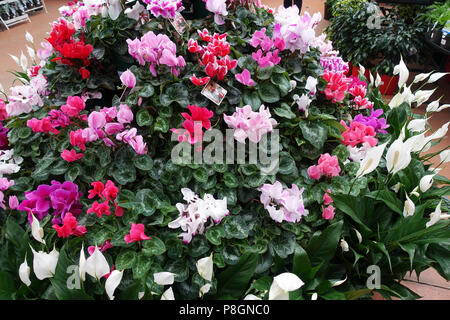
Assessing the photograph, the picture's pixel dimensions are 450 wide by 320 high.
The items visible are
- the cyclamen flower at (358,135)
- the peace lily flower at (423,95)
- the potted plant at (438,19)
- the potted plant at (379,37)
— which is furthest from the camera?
the potted plant at (379,37)

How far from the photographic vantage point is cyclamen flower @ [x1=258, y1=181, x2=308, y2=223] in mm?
1120

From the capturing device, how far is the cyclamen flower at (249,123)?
1135 millimetres

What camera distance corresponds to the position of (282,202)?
3.74ft

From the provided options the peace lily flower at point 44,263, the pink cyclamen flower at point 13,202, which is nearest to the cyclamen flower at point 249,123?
the peace lily flower at point 44,263

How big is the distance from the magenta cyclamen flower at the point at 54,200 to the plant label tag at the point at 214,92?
570 millimetres

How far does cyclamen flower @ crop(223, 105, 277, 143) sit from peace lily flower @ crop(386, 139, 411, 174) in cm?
39

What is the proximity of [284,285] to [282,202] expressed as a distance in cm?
42

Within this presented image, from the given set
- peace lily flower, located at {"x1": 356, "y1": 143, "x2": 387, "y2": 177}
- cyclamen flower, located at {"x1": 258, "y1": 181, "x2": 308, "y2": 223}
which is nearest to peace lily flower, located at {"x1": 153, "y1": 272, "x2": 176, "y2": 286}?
cyclamen flower, located at {"x1": 258, "y1": 181, "x2": 308, "y2": 223}

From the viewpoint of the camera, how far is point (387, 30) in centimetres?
378

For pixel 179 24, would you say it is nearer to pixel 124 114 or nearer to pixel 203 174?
pixel 124 114

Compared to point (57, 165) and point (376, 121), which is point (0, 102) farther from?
point (376, 121)

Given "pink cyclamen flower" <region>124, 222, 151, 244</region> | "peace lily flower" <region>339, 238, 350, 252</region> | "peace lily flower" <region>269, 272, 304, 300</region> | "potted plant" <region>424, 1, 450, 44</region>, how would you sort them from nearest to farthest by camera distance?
"peace lily flower" <region>269, 272, 304, 300</region>
"pink cyclamen flower" <region>124, 222, 151, 244</region>
"peace lily flower" <region>339, 238, 350, 252</region>
"potted plant" <region>424, 1, 450, 44</region>

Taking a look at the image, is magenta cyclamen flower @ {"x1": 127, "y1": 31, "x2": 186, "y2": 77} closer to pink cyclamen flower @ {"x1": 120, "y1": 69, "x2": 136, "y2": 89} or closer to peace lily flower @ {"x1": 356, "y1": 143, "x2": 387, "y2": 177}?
pink cyclamen flower @ {"x1": 120, "y1": 69, "x2": 136, "y2": 89}
